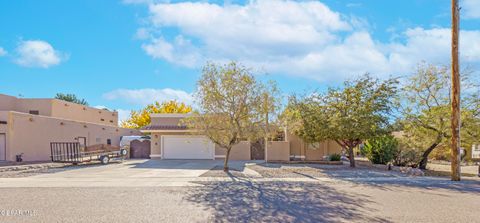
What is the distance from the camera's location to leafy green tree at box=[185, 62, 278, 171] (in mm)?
15289

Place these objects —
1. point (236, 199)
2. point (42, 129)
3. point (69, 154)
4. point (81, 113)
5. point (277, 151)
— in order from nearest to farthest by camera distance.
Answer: point (236, 199), point (69, 154), point (277, 151), point (42, 129), point (81, 113)

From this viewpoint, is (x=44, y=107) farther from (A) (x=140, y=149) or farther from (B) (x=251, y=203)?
(B) (x=251, y=203)

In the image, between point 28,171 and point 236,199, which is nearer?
point 236,199

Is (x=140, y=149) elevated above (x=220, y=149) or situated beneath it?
situated beneath

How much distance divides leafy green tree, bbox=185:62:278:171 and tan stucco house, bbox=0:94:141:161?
15.1m

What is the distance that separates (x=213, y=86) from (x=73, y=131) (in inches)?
749

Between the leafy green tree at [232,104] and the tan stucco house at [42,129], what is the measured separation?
15060 mm

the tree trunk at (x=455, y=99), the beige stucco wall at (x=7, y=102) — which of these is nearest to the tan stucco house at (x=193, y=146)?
the tree trunk at (x=455, y=99)

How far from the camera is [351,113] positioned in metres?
17.9

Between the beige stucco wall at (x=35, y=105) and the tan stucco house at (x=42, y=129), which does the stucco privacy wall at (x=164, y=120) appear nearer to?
the tan stucco house at (x=42, y=129)

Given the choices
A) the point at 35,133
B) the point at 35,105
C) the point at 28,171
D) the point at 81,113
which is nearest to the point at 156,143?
the point at 35,133

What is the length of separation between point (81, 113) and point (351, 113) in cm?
3308

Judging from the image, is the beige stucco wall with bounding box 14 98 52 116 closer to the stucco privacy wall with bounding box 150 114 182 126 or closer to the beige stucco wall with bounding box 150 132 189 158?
the stucco privacy wall with bounding box 150 114 182 126

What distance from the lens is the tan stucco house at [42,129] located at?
22.3 m
